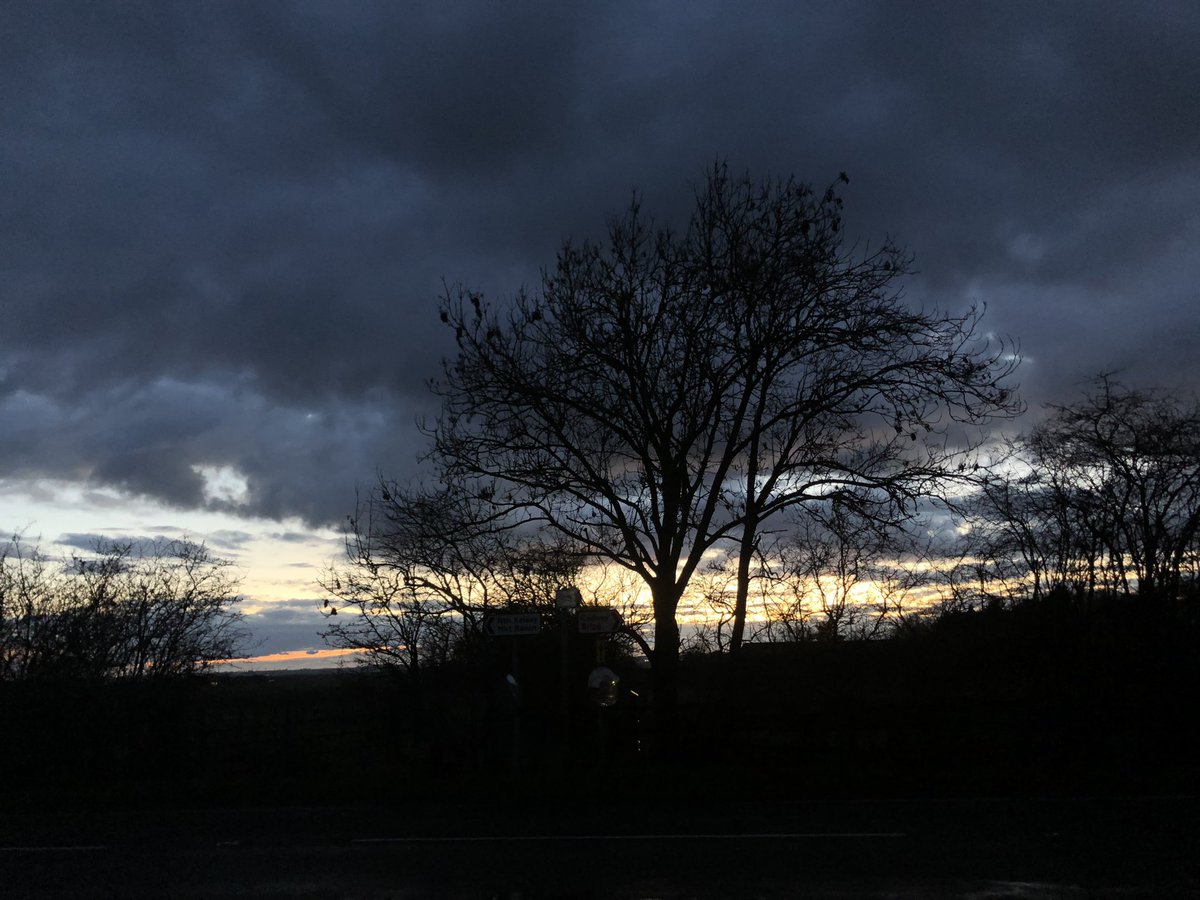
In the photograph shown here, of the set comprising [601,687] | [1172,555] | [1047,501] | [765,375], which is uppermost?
[765,375]

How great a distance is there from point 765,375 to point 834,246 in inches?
95.9

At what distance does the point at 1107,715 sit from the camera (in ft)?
53.6

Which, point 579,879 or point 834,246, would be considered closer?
point 579,879

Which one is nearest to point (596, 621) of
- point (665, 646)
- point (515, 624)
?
point (515, 624)

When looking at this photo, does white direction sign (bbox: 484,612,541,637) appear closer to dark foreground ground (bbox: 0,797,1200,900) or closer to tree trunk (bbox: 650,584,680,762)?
dark foreground ground (bbox: 0,797,1200,900)

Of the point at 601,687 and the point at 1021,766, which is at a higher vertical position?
the point at 601,687

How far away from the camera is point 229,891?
8.02 metres

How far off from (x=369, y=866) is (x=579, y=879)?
210 cm

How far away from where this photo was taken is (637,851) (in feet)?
30.0

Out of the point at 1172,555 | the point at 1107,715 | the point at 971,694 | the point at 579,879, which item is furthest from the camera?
the point at 1172,555

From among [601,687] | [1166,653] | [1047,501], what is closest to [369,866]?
[601,687]

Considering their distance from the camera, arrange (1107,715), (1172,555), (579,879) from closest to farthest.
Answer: (579,879) → (1107,715) → (1172,555)

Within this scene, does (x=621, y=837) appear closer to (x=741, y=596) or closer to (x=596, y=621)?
(x=596, y=621)

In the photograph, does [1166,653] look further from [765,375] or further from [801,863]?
[801,863]
